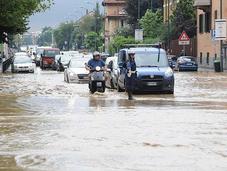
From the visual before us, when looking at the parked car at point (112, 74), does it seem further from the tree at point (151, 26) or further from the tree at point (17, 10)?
the tree at point (151, 26)

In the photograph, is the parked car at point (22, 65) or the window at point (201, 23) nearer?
the parked car at point (22, 65)

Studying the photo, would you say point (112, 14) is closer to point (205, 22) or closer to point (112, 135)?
point (205, 22)

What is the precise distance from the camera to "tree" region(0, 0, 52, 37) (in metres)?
42.0

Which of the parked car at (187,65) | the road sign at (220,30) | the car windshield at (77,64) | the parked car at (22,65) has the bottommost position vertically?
the parked car at (187,65)

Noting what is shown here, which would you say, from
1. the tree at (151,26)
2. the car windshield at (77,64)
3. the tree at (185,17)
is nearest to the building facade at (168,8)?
the tree at (151,26)

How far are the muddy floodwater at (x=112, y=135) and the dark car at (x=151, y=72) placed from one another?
4.06 metres

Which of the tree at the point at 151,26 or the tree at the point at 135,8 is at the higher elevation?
the tree at the point at 135,8

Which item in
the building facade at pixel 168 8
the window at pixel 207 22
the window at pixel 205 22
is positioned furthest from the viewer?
the building facade at pixel 168 8

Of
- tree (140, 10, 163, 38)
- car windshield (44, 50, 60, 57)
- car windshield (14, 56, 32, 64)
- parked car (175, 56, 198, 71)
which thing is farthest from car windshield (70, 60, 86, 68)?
tree (140, 10, 163, 38)

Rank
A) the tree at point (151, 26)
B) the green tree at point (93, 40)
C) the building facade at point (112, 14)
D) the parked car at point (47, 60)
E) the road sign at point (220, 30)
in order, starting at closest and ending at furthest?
the road sign at point (220, 30), the parked car at point (47, 60), the tree at point (151, 26), the green tree at point (93, 40), the building facade at point (112, 14)

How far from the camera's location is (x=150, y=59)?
27.1 m

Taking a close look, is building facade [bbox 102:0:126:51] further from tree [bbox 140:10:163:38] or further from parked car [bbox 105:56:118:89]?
parked car [bbox 105:56:118:89]

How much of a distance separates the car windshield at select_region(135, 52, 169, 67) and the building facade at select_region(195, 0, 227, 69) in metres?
37.4

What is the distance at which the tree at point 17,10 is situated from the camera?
42.0 meters
